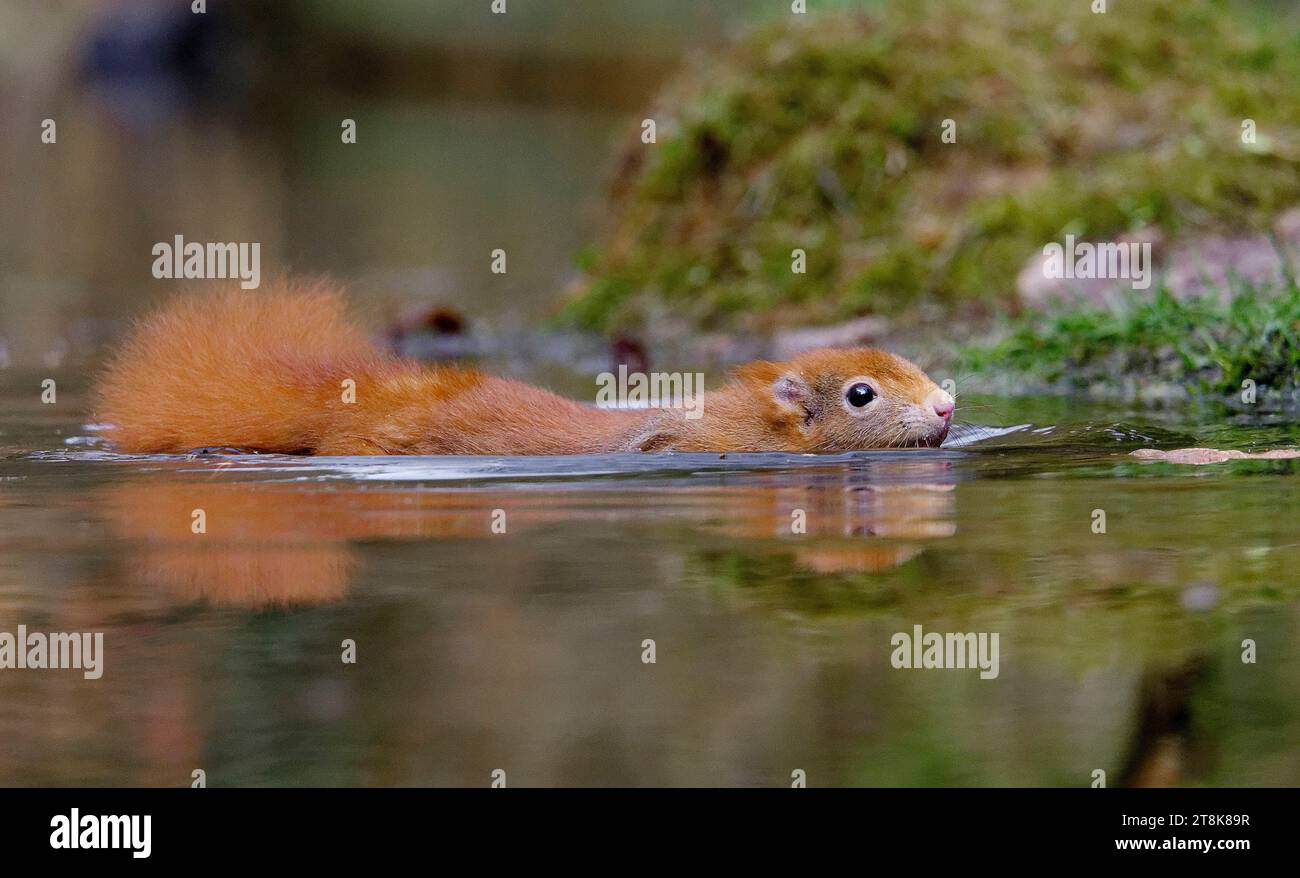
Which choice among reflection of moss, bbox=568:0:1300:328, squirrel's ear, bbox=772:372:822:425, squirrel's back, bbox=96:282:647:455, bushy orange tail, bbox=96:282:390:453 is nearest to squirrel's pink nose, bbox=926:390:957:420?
squirrel's ear, bbox=772:372:822:425

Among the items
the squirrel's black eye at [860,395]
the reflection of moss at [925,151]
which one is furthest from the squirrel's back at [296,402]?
the reflection of moss at [925,151]

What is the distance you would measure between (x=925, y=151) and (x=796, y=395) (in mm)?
7280

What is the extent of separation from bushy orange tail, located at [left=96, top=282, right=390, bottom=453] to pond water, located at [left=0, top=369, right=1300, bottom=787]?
1.52 feet

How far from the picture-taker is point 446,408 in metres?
8.66

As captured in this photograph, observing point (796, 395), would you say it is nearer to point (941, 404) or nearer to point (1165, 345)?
point (941, 404)

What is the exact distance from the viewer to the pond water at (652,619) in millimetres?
4520

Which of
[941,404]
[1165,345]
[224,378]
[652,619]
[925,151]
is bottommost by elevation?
[652,619]

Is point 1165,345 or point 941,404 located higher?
point 1165,345

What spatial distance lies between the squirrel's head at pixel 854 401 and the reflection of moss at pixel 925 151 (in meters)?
5.29

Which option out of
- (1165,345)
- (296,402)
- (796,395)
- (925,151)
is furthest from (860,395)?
(925,151)

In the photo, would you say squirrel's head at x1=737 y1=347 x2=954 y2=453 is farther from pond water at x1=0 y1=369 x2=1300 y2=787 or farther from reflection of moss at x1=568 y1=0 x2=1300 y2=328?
reflection of moss at x1=568 y1=0 x2=1300 y2=328

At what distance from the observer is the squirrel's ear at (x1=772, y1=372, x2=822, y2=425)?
8773 millimetres

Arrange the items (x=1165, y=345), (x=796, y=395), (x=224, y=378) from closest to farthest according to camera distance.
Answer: (x=796, y=395)
(x=224, y=378)
(x=1165, y=345)

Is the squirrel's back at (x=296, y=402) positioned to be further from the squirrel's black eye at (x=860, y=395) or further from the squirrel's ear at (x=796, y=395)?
the squirrel's black eye at (x=860, y=395)
